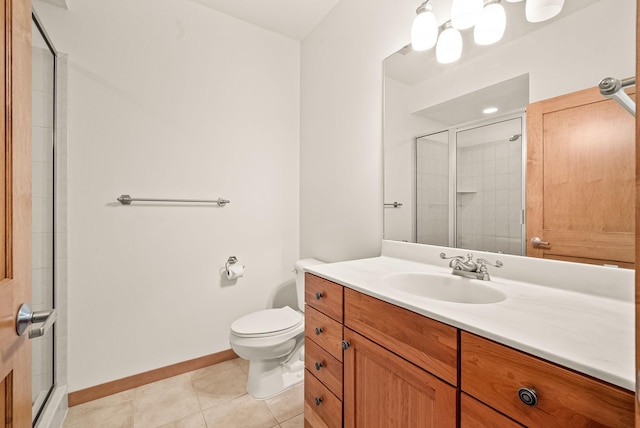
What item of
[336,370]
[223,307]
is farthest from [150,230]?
[336,370]

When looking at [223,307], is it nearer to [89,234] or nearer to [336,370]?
[89,234]

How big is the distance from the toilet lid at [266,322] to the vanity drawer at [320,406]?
1.23ft

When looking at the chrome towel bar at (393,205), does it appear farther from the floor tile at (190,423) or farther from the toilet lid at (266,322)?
the floor tile at (190,423)

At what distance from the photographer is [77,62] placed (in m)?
1.57

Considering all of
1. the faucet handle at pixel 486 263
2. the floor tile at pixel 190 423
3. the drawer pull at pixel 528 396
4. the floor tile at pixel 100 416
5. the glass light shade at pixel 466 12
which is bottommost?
the floor tile at pixel 100 416

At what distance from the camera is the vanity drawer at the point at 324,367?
3.61 ft

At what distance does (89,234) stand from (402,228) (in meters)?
1.79

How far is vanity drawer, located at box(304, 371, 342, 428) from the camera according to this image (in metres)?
1.11

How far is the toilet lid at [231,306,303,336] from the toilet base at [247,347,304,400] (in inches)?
9.0

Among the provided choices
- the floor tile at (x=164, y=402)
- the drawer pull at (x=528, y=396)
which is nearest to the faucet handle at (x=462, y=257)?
the drawer pull at (x=528, y=396)

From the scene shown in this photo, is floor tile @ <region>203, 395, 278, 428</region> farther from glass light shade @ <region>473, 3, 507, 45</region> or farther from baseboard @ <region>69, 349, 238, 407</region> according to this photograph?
glass light shade @ <region>473, 3, 507, 45</region>

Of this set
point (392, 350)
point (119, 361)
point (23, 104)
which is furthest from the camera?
point (119, 361)

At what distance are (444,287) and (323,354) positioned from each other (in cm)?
58

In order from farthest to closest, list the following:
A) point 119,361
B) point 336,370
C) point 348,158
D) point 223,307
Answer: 1. point 223,307
2. point 348,158
3. point 119,361
4. point 336,370
